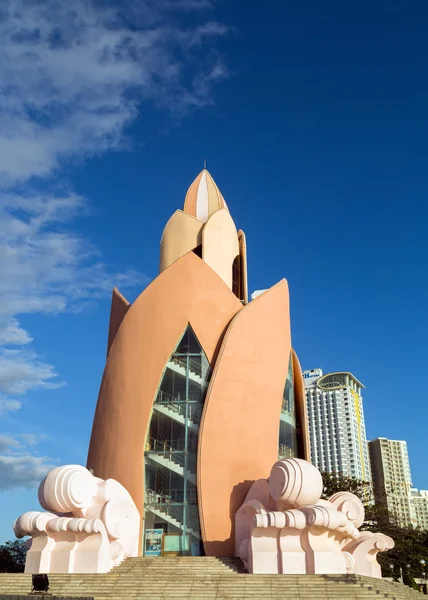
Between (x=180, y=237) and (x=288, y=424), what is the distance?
8.46 metres

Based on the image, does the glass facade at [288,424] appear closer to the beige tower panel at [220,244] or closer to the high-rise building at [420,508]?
the beige tower panel at [220,244]

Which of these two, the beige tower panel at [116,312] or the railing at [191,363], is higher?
the beige tower panel at [116,312]

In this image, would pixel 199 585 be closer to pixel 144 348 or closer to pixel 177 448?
pixel 177 448

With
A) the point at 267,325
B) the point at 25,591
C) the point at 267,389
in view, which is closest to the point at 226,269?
the point at 267,325

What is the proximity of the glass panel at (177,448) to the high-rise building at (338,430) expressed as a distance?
146 ft

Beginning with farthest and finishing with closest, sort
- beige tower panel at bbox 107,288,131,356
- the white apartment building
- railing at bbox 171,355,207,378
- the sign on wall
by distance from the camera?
the white apartment building < beige tower panel at bbox 107,288,131,356 < railing at bbox 171,355,207,378 < the sign on wall

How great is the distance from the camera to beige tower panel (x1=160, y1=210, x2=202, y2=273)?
79.9ft

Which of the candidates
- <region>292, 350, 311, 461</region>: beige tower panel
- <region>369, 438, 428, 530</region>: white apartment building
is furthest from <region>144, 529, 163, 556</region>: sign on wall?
<region>369, 438, 428, 530</region>: white apartment building

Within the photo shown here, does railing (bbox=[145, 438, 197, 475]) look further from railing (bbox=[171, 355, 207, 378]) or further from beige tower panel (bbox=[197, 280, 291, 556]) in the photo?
railing (bbox=[171, 355, 207, 378])

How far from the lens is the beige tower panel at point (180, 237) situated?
2434cm

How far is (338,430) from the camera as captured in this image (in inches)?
2559

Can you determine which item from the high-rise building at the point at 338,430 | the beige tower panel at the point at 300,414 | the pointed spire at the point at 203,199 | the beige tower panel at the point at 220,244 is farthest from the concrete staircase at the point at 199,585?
the high-rise building at the point at 338,430

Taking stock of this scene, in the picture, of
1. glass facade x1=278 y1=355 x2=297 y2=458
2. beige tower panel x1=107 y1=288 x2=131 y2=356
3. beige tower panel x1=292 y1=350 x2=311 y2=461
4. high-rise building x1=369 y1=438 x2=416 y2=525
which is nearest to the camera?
glass facade x1=278 y1=355 x2=297 y2=458

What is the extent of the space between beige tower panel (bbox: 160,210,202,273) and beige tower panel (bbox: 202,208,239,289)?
1.60 feet
